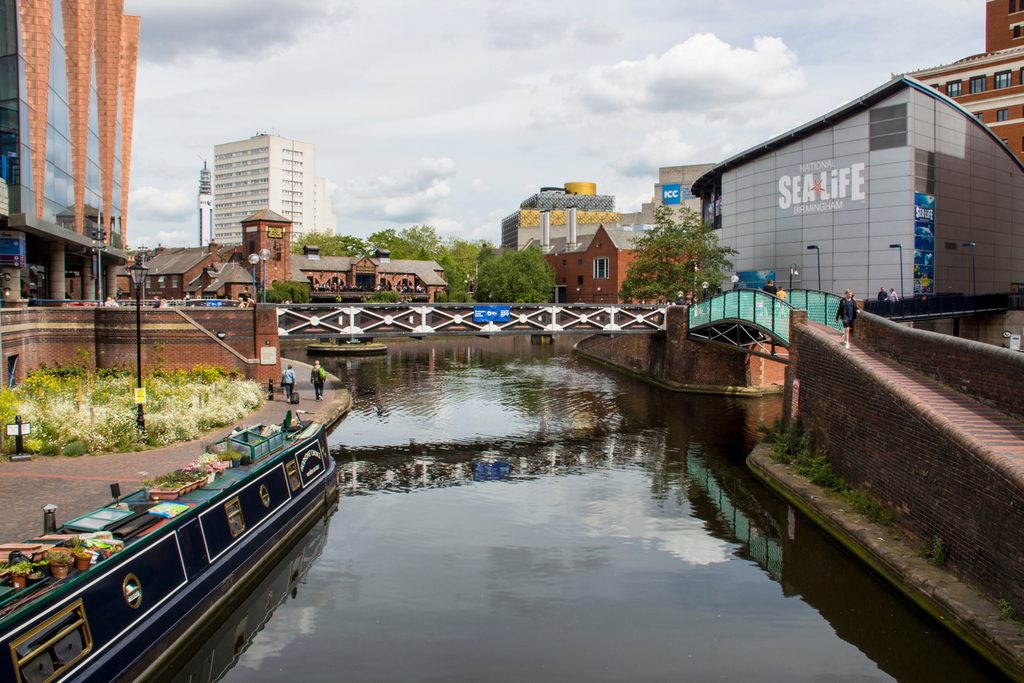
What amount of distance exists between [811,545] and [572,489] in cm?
608

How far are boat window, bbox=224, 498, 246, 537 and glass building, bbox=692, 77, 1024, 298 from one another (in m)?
29.4

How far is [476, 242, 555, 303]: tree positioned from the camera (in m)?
75.8

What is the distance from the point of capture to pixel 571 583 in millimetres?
13117

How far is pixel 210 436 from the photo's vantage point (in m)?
20.7

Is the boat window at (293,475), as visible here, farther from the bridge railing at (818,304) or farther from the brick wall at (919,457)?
the bridge railing at (818,304)

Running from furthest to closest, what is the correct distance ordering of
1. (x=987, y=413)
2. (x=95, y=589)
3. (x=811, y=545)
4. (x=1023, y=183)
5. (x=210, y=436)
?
(x=1023, y=183), (x=210, y=436), (x=811, y=545), (x=987, y=413), (x=95, y=589)

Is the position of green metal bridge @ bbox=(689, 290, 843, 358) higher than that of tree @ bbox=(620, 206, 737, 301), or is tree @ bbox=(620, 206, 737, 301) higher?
tree @ bbox=(620, 206, 737, 301)

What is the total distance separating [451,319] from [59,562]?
23588 mm

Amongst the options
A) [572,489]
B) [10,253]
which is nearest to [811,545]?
[572,489]

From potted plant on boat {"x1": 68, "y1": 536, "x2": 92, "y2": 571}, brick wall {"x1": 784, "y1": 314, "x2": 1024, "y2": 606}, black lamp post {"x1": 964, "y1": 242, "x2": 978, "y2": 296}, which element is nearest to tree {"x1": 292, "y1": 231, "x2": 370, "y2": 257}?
black lamp post {"x1": 964, "y1": 242, "x2": 978, "y2": 296}

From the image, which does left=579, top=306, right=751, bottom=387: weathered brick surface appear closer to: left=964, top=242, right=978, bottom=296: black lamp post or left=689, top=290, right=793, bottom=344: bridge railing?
left=689, top=290, right=793, bottom=344: bridge railing

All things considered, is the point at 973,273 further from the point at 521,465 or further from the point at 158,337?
the point at 158,337

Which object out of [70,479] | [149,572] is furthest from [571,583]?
[70,479]

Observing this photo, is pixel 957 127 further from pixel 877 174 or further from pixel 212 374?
pixel 212 374
